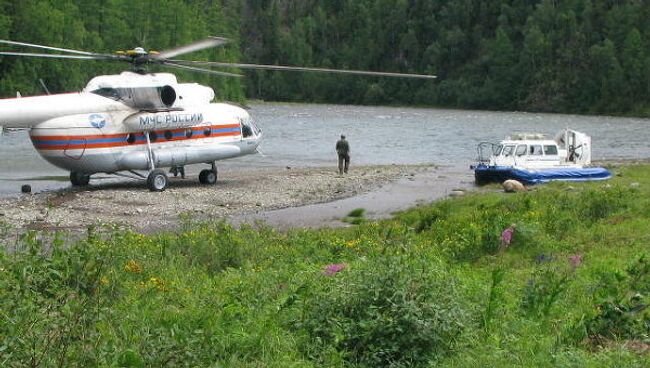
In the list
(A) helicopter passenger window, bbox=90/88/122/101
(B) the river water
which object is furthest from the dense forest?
(A) helicopter passenger window, bbox=90/88/122/101

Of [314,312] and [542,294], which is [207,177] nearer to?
[542,294]

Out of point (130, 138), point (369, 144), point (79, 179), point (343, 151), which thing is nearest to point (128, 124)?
point (130, 138)

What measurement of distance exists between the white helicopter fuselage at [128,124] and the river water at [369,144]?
11.3 feet

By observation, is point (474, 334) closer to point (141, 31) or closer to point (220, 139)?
point (220, 139)

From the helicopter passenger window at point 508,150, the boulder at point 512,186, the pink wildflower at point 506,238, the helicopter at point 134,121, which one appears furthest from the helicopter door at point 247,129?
the pink wildflower at point 506,238

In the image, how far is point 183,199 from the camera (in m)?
25.4

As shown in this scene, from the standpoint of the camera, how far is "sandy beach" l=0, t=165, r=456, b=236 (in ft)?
70.1

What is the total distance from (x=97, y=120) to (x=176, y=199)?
119 inches

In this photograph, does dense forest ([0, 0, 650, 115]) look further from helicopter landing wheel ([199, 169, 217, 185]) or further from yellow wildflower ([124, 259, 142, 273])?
yellow wildflower ([124, 259, 142, 273])

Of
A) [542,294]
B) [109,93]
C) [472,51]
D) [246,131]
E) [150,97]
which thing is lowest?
[472,51]

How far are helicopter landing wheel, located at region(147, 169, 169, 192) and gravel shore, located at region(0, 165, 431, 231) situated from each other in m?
0.23

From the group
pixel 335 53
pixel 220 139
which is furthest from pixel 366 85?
pixel 220 139

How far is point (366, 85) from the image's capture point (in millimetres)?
128125

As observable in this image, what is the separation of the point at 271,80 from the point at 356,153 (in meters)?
87.9
